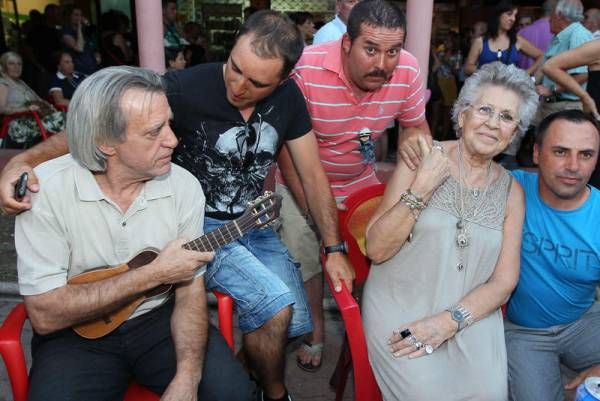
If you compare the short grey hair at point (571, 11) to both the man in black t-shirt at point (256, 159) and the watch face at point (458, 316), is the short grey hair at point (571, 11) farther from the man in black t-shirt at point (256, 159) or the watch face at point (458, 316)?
the watch face at point (458, 316)

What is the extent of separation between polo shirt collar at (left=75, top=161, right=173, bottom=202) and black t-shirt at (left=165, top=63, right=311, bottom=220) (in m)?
0.33

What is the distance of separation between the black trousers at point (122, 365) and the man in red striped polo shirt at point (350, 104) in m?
1.00

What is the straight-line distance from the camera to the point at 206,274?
240 centimetres

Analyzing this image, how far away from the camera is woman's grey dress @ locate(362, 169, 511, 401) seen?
213 centimetres

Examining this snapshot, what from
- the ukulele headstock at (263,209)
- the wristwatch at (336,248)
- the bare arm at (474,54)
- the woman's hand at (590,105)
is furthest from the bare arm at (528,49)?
the ukulele headstock at (263,209)

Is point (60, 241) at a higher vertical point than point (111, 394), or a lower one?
higher

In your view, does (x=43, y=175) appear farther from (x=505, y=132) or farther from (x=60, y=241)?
(x=505, y=132)

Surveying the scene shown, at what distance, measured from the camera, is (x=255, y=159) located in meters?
2.48

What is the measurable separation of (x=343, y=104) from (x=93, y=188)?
4.26ft

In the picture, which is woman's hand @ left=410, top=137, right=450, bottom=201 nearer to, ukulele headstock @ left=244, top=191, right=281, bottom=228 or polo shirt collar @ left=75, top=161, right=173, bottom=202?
ukulele headstock @ left=244, top=191, right=281, bottom=228

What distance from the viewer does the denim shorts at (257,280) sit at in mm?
2283

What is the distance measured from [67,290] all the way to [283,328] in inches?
33.4

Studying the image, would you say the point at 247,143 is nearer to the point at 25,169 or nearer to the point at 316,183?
the point at 316,183

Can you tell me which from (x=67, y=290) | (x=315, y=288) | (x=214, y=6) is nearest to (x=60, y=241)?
(x=67, y=290)
